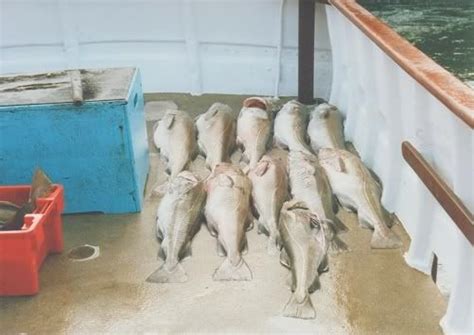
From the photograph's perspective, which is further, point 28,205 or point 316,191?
point 316,191

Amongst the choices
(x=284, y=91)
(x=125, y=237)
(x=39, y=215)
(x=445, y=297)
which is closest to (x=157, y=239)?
(x=125, y=237)

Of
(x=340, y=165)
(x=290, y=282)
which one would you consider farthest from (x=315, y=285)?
(x=340, y=165)

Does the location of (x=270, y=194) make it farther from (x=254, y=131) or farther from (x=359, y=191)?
(x=254, y=131)

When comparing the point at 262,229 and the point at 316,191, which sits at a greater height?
the point at 316,191

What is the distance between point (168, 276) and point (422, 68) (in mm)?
1602

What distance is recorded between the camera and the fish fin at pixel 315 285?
3.21 meters

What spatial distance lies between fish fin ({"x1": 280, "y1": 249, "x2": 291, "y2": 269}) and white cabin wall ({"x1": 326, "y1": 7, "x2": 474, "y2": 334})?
0.62m

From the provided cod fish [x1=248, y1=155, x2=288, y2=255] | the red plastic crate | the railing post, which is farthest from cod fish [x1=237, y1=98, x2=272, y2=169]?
the red plastic crate

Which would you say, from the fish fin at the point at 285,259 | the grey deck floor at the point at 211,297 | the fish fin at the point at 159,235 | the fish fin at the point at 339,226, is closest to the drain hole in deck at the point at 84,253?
the grey deck floor at the point at 211,297

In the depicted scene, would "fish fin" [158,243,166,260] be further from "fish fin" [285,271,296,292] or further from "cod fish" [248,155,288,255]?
"fish fin" [285,271,296,292]

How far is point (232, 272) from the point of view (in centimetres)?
334

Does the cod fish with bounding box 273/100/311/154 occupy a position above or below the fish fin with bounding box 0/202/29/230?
below

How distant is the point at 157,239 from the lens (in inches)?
148

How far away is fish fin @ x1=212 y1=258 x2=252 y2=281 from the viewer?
3322mm
